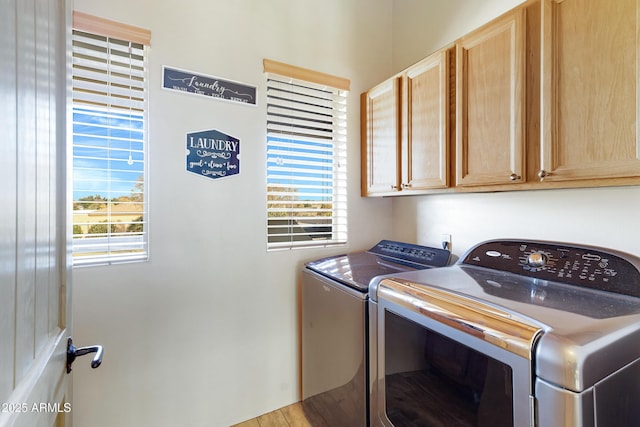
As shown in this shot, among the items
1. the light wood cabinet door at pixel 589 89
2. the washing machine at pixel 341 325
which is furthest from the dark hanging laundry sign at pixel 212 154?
the light wood cabinet door at pixel 589 89

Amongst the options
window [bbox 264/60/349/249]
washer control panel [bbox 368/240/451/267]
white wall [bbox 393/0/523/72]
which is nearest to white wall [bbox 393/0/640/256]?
white wall [bbox 393/0/523/72]

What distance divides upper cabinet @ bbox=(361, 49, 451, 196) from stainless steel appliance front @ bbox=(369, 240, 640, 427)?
0.52 meters

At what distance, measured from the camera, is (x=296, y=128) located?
1.99m

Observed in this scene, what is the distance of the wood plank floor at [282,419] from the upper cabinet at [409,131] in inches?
59.8

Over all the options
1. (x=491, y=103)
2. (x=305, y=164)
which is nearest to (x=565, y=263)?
(x=491, y=103)

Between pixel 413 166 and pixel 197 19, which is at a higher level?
pixel 197 19

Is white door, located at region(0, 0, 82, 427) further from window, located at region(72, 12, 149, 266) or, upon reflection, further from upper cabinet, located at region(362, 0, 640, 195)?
upper cabinet, located at region(362, 0, 640, 195)

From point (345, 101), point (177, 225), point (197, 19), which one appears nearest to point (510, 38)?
point (345, 101)

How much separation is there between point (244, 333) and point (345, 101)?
172 centimetres

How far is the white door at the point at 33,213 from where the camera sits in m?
0.43

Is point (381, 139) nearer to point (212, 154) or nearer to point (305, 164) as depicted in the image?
point (305, 164)

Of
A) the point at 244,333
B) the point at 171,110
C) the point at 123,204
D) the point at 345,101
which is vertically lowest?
the point at 244,333

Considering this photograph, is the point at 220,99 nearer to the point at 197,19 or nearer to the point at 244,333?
the point at 197,19

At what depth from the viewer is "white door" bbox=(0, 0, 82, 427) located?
433mm
